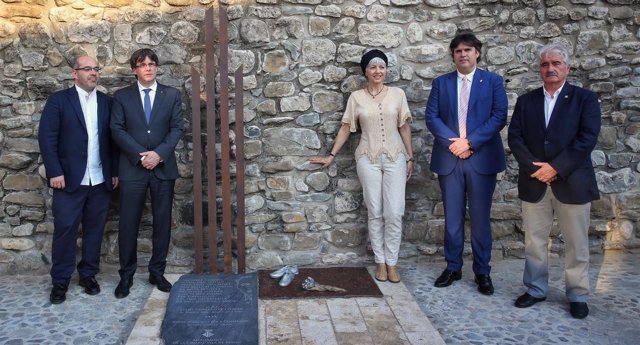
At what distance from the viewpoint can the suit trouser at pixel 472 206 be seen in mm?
3426

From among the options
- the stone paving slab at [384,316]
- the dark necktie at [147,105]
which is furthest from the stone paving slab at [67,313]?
the dark necktie at [147,105]

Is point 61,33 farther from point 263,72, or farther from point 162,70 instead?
point 263,72

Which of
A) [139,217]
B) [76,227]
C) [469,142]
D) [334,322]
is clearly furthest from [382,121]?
[76,227]

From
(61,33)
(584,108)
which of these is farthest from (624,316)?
(61,33)

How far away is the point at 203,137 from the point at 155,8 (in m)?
0.94

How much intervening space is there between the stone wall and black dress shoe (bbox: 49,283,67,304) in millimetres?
502

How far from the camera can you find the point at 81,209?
3383mm

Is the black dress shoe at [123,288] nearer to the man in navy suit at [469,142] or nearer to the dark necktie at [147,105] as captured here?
the dark necktie at [147,105]

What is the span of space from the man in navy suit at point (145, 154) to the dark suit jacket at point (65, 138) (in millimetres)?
213

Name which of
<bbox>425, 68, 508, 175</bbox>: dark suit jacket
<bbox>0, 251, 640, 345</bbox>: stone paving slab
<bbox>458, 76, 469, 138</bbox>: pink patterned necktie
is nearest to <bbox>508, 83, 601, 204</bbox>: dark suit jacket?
<bbox>425, 68, 508, 175</bbox>: dark suit jacket

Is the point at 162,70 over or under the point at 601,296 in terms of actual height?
Result: over

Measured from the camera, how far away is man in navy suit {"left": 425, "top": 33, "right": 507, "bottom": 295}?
132 inches

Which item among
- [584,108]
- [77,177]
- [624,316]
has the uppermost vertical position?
[584,108]

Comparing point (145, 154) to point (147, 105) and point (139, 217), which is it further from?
point (139, 217)
